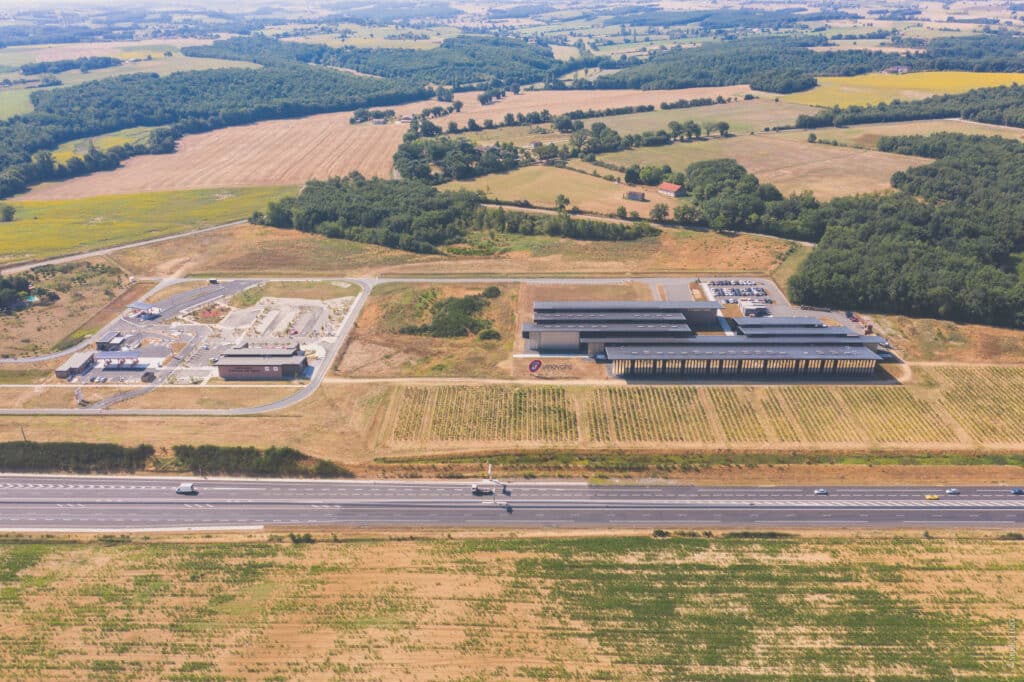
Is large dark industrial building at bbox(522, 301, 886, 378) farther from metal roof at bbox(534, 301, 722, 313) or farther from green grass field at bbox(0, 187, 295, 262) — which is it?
green grass field at bbox(0, 187, 295, 262)

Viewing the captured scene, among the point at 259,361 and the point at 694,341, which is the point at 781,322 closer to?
the point at 694,341

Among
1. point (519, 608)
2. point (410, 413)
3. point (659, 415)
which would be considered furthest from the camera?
point (410, 413)

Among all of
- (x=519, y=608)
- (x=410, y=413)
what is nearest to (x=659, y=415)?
(x=410, y=413)

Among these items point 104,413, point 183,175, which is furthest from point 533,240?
point 183,175

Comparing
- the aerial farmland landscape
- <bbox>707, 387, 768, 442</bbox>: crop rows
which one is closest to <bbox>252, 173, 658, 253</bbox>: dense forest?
the aerial farmland landscape

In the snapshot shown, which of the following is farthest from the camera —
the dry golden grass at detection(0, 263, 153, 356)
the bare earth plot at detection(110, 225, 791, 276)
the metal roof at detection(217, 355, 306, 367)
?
the bare earth plot at detection(110, 225, 791, 276)

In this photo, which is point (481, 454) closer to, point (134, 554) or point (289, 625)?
point (289, 625)
